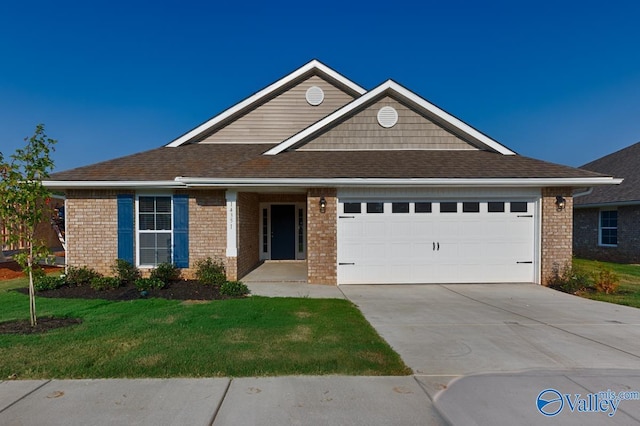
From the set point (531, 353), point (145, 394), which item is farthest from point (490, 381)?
point (145, 394)

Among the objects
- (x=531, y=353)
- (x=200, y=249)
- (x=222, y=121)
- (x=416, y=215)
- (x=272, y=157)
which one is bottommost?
(x=531, y=353)

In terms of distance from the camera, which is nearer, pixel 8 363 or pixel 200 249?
pixel 8 363

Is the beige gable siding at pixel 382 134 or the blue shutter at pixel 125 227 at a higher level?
the beige gable siding at pixel 382 134

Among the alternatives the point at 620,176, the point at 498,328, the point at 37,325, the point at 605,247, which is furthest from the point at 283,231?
the point at 620,176

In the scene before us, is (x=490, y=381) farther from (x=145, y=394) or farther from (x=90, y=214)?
(x=90, y=214)

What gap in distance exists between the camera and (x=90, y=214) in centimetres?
950

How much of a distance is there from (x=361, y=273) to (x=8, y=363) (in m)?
7.16

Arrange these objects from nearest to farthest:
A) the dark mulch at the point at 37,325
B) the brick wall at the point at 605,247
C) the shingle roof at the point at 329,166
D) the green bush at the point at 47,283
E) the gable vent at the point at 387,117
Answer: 1. the dark mulch at the point at 37,325
2. the green bush at the point at 47,283
3. the shingle roof at the point at 329,166
4. the gable vent at the point at 387,117
5. the brick wall at the point at 605,247

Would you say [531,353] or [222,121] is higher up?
[222,121]

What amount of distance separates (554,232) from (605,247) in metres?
9.07

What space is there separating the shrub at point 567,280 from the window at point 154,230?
34.3 ft

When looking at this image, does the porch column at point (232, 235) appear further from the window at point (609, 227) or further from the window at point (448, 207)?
the window at point (609, 227)

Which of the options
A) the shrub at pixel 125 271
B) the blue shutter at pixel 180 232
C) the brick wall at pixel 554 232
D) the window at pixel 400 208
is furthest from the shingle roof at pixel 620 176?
the shrub at pixel 125 271

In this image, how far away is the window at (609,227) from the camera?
15.3 metres
